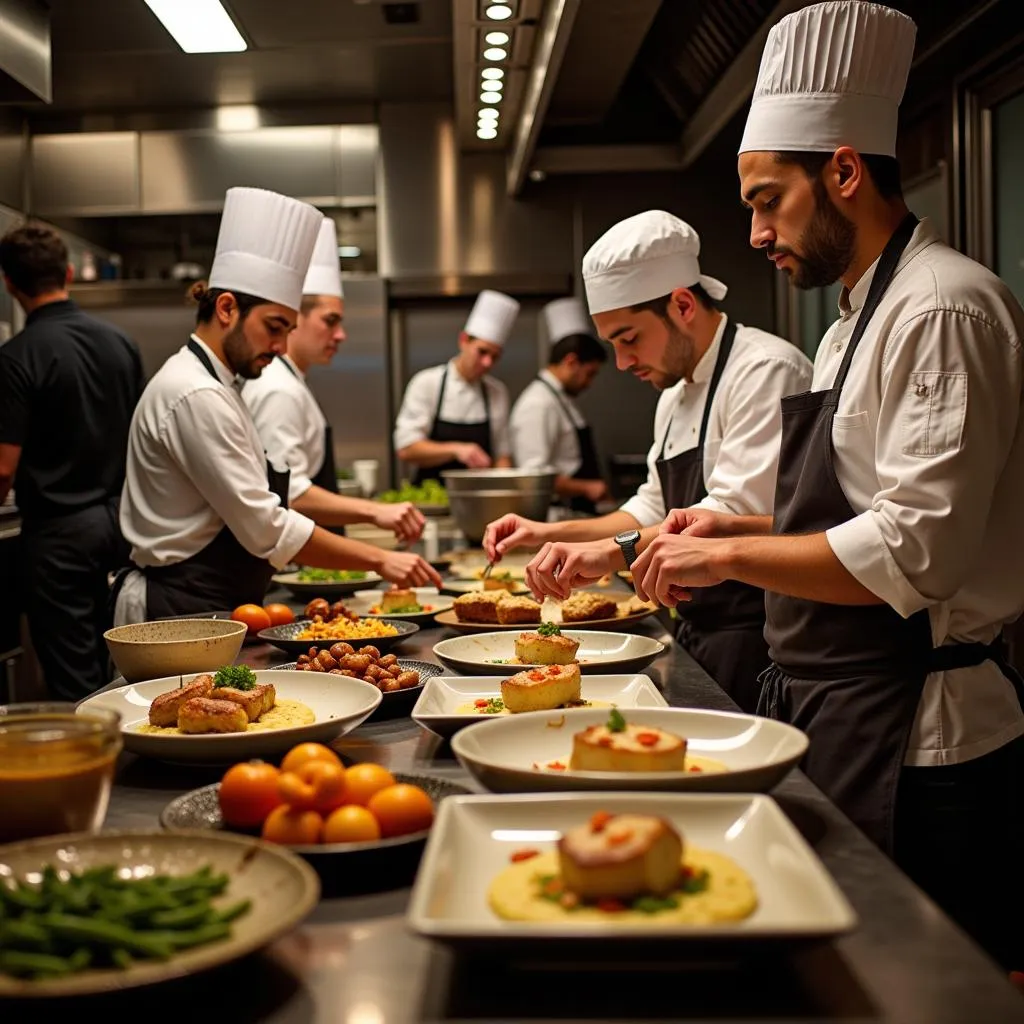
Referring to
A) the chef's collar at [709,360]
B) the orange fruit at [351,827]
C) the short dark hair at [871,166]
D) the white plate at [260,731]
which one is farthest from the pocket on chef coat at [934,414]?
the chef's collar at [709,360]

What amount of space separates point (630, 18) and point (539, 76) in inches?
23.4

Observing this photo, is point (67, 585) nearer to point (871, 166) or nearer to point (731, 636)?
point (731, 636)

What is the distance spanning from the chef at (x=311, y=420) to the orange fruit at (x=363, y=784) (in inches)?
85.1

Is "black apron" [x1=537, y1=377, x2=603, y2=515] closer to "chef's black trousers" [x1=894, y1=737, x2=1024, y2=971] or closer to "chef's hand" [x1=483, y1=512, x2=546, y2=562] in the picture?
"chef's hand" [x1=483, y1=512, x2=546, y2=562]

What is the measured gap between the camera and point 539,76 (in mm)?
4449

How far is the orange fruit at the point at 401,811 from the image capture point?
114 centimetres

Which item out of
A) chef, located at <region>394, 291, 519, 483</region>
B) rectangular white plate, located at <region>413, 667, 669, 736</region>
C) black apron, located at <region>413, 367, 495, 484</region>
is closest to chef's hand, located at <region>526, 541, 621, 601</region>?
rectangular white plate, located at <region>413, 667, 669, 736</region>

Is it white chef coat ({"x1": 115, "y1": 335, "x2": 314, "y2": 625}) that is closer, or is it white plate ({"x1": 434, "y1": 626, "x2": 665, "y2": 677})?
white plate ({"x1": 434, "y1": 626, "x2": 665, "y2": 677})

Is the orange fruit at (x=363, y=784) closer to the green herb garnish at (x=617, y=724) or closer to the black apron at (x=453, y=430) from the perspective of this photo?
the green herb garnish at (x=617, y=724)

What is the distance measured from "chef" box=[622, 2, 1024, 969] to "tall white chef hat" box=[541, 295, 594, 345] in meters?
4.81

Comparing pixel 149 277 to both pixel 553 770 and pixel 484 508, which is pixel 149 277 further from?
pixel 553 770

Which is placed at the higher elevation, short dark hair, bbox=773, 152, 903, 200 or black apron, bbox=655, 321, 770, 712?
short dark hair, bbox=773, 152, 903, 200

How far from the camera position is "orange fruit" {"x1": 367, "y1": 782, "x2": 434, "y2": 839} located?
Result: 3.74ft

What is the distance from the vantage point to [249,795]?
Result: 3.84 ft
